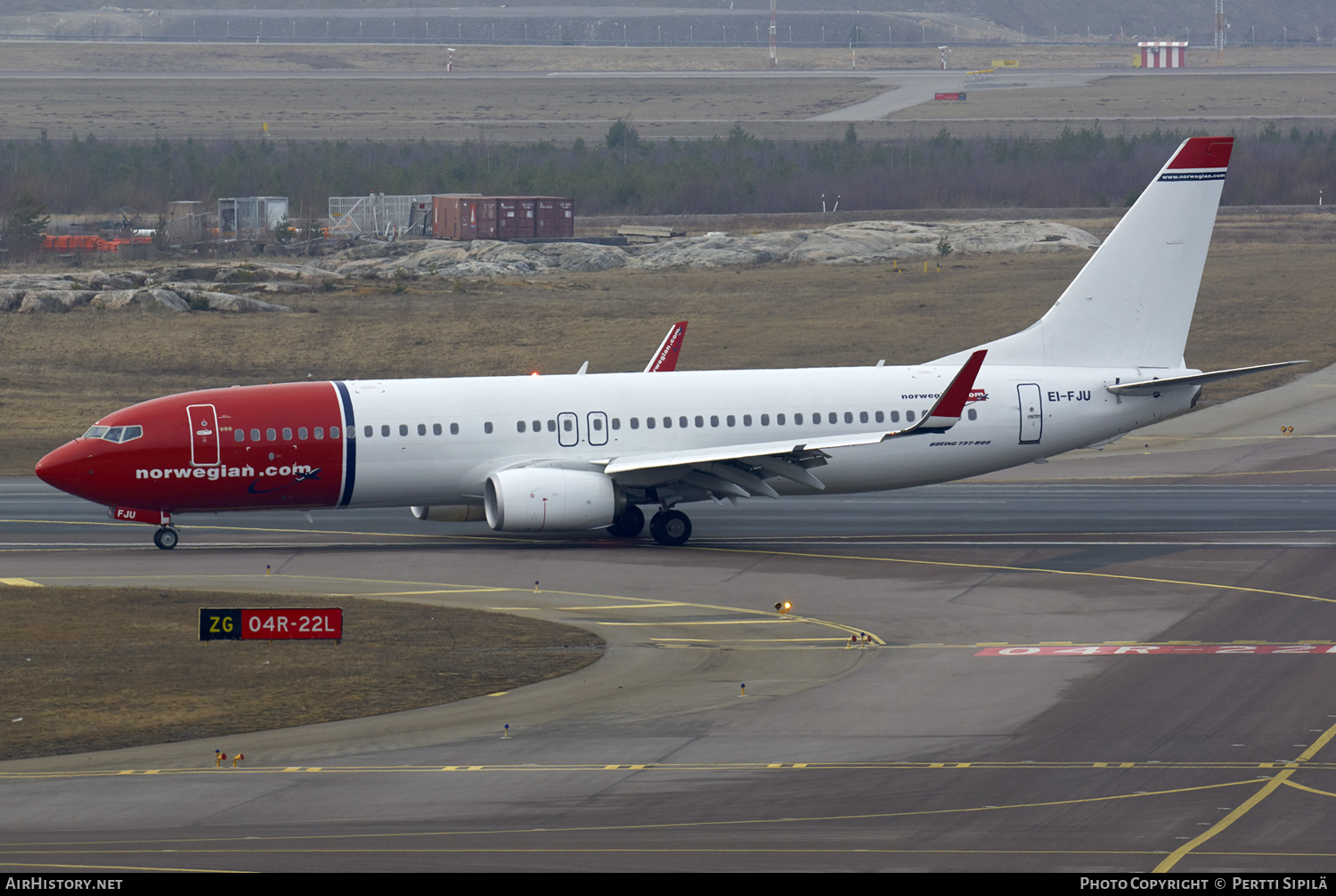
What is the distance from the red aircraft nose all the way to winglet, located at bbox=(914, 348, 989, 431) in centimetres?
2117

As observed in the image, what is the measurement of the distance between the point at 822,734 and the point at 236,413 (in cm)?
2250

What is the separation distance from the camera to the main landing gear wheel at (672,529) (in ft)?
146

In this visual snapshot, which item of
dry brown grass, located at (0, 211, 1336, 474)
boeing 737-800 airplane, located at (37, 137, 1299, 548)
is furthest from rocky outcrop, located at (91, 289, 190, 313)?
boeing 737-800 airplane, located at (37, 137, 1299, 548)

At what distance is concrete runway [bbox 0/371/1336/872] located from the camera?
67.8 feet

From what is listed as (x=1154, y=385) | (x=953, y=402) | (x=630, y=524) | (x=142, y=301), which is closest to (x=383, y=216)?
(x=142, y=301)

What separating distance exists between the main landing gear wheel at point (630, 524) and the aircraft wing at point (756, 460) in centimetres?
206

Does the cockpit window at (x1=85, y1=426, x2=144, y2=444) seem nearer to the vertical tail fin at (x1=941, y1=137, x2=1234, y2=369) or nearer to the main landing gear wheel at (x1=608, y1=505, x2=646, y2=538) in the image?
the main landing gear wheel at (x1=608, y1=505, x2=646, y2=538)

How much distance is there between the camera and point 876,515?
4981 cm

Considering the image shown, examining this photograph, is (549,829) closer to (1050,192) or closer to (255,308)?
(255,308)

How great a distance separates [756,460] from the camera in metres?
43.4

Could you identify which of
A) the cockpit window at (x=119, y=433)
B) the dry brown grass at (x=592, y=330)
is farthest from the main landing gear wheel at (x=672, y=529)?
the dry brown grass at (x=592, y=330)

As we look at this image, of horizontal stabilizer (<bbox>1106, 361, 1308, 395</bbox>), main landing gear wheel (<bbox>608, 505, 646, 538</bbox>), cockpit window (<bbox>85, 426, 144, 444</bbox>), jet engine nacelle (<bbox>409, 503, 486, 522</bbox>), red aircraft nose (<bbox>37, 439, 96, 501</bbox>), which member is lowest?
main landing gear wheel (<bbox>608, 505, 646, 538</bbox>)

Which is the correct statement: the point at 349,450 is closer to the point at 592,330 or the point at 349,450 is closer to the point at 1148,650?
the point at 1148,650

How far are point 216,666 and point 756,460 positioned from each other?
17061mm
